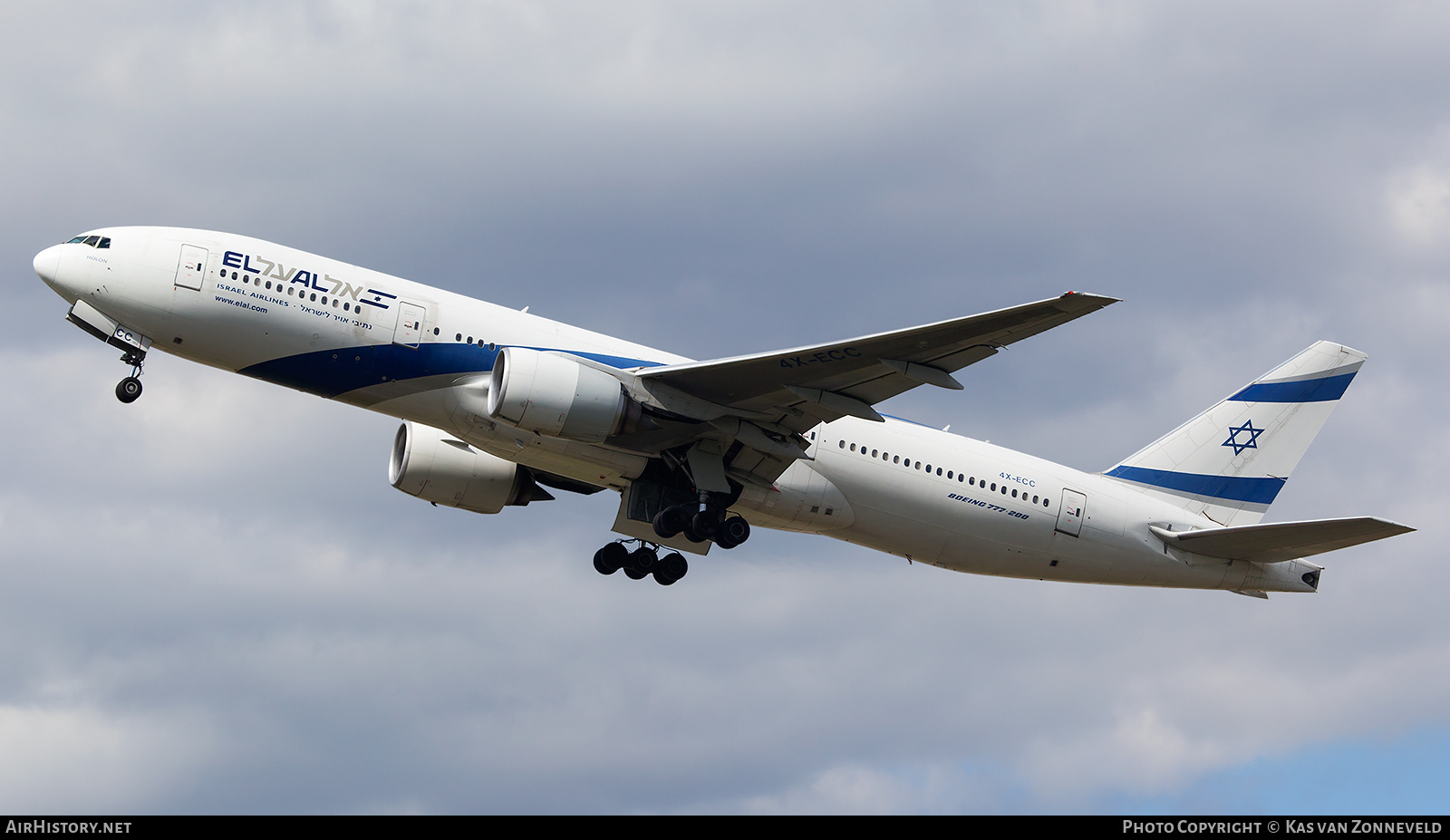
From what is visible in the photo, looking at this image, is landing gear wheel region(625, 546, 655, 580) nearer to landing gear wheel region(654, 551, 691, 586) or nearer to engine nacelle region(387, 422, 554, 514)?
landing gear wheel region(654, 551, 691, 586)

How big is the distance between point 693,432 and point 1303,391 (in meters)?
18.5

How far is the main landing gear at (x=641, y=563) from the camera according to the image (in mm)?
35938

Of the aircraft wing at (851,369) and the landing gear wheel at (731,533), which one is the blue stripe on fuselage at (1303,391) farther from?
the landing gear wheel at (731,533)

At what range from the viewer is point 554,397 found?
28.8 metres

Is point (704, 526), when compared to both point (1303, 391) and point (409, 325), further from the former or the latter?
point (1303, 391)

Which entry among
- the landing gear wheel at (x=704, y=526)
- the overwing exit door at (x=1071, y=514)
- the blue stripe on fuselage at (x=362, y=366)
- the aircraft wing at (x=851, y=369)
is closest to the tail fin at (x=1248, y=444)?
the overwing exit door at (x=1071, y=514)

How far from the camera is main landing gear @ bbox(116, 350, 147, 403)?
1164 inches

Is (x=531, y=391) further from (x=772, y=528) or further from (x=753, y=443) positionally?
(x=772, y=528)

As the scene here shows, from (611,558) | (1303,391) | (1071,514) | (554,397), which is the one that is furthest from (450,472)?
(1303,391)

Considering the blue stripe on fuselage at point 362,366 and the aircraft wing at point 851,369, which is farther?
the blue stripe on fuselage at point 362,366

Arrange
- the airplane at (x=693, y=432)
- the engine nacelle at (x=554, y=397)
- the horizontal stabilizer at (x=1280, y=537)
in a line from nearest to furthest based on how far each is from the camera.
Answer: the engine nacelle at (x=554, y=397) < the airplane at (x=693, y=432) < the horizontal stabilizer at (x=1280, y=537)

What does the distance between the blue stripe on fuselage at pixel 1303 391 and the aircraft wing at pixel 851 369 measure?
1460 cm

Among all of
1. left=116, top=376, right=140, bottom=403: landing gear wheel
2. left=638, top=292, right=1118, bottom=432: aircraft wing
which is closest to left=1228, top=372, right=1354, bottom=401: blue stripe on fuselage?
left=638, top=292, right=1118, bottom=432: aircraft wing

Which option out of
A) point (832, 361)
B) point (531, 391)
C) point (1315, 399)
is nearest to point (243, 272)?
point (531, 391)
